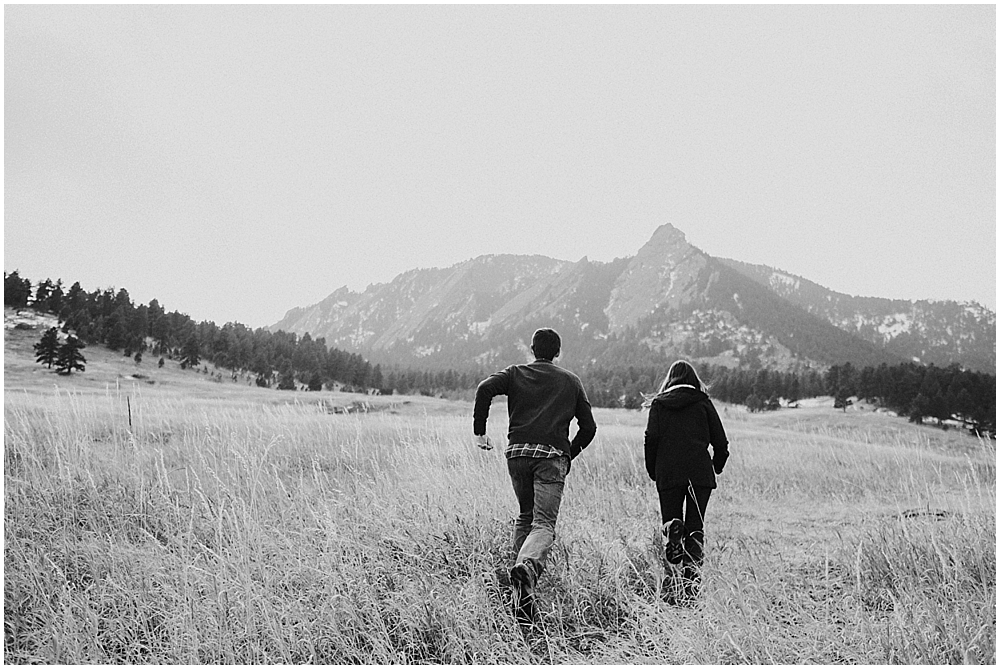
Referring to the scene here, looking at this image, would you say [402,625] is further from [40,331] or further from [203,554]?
[40,331]

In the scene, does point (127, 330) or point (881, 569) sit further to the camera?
point (127, 330)

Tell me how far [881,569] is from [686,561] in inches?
62.8

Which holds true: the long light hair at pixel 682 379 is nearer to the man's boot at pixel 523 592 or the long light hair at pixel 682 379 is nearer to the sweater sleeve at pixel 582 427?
the sweater sleeve at pixel 582 427

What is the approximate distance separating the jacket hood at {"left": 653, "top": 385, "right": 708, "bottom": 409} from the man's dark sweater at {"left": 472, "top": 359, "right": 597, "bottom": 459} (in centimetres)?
65

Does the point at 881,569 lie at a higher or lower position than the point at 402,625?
higher

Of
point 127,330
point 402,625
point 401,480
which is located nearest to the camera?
point 402,625

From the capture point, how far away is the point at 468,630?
3.86 metres

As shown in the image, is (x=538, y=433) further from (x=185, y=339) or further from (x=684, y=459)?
(x=185, y=339)

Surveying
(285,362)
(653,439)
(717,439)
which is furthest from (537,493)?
(285,362)

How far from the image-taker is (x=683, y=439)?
15.7ft

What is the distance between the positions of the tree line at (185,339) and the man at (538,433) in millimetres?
50845

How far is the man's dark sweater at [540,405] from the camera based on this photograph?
454 centimetres

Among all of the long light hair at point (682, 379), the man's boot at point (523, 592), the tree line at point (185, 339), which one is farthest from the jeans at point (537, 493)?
the tree line at point (185, 339)

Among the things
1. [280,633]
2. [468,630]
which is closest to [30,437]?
[280,633]
